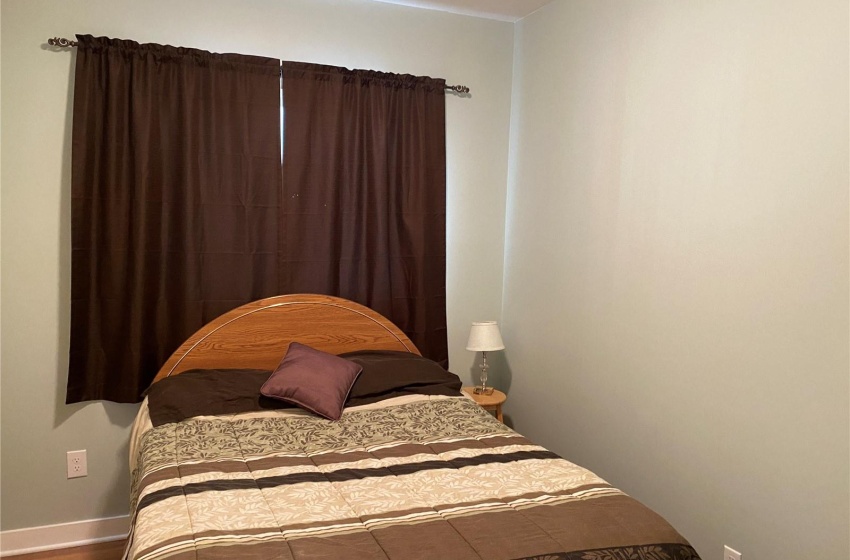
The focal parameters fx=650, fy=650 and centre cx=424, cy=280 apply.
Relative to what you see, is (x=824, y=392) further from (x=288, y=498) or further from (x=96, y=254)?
(x=96, y=254)

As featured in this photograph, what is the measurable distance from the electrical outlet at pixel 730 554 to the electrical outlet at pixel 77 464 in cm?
277

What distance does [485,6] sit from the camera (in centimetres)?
348

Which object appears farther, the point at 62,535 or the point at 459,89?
the point at 459,89

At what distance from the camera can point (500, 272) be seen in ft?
12.6

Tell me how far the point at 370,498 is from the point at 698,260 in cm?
152

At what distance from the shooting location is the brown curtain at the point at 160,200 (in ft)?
9.44

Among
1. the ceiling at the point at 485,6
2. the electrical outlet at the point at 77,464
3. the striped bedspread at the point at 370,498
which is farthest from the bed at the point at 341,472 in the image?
the ceiling at the point at 485,6

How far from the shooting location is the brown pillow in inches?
109

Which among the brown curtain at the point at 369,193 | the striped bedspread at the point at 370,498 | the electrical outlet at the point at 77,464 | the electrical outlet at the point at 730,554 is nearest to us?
the striped bedspread at the point at 370,498

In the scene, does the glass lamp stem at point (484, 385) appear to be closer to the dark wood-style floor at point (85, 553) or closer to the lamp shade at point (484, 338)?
the lamp shade at point (484, 338)

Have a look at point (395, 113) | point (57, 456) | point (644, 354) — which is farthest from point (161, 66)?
point (644, 354)

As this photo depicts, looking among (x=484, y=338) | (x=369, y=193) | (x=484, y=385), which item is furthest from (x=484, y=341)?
(x=369, y=193)

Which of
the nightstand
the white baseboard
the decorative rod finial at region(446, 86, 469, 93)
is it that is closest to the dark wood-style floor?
the white baseboard

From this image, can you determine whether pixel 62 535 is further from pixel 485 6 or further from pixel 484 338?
pixel 485 6
